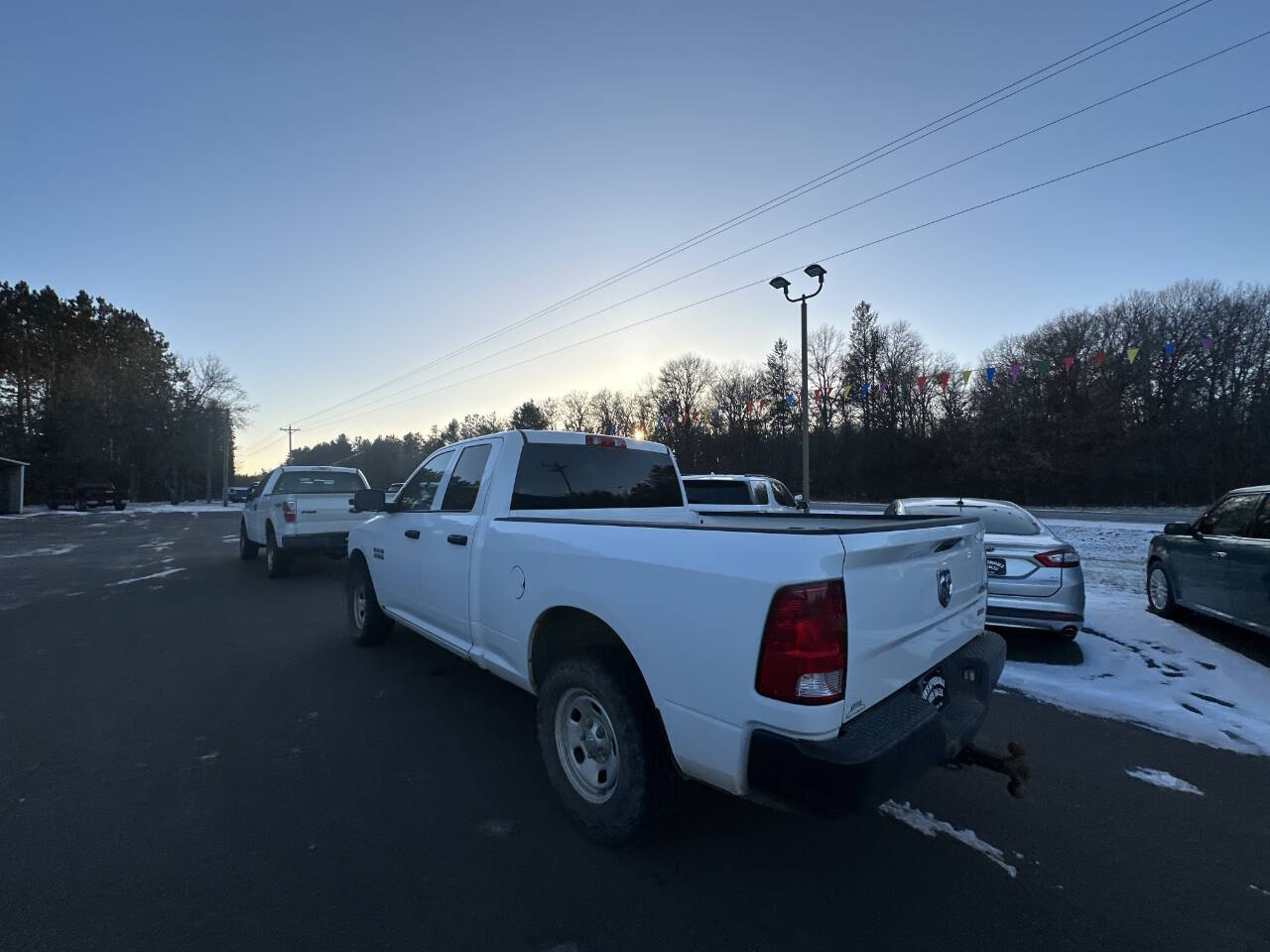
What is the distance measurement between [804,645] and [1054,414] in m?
43.5

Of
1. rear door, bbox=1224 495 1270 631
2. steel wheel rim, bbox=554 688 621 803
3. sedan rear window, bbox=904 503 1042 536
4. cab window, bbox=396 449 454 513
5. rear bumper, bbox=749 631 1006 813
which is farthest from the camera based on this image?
sedan rear window, bbox=904 503 1042 536

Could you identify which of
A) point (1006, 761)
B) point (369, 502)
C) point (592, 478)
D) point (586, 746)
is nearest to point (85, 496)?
point (369, 502)

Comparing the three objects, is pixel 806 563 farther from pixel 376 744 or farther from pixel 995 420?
pixel 995 420

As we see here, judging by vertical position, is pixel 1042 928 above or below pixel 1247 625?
below

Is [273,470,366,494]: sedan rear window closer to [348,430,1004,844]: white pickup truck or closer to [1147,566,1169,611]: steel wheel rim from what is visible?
[348,430,1004,844]: white pickup truck

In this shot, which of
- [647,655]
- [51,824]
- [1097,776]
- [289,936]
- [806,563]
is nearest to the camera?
[806,563]

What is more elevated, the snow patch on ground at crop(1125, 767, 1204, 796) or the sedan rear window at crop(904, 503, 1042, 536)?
the sedan rear window at crop(904, 503, 1042, 536)

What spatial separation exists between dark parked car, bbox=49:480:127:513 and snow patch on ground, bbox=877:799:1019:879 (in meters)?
48.6

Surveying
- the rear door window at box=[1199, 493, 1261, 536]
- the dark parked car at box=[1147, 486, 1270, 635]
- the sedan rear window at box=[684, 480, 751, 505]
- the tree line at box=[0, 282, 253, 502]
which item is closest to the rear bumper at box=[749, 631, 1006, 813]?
the dark parked car at box=[1147, 486, 1270, 635]

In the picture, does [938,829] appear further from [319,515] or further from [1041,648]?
[319,515]

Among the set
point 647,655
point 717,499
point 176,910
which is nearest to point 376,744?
point 176,910

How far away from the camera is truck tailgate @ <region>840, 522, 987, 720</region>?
211 cm

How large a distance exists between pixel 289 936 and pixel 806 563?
2315 millimetres

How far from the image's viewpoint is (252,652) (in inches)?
228
